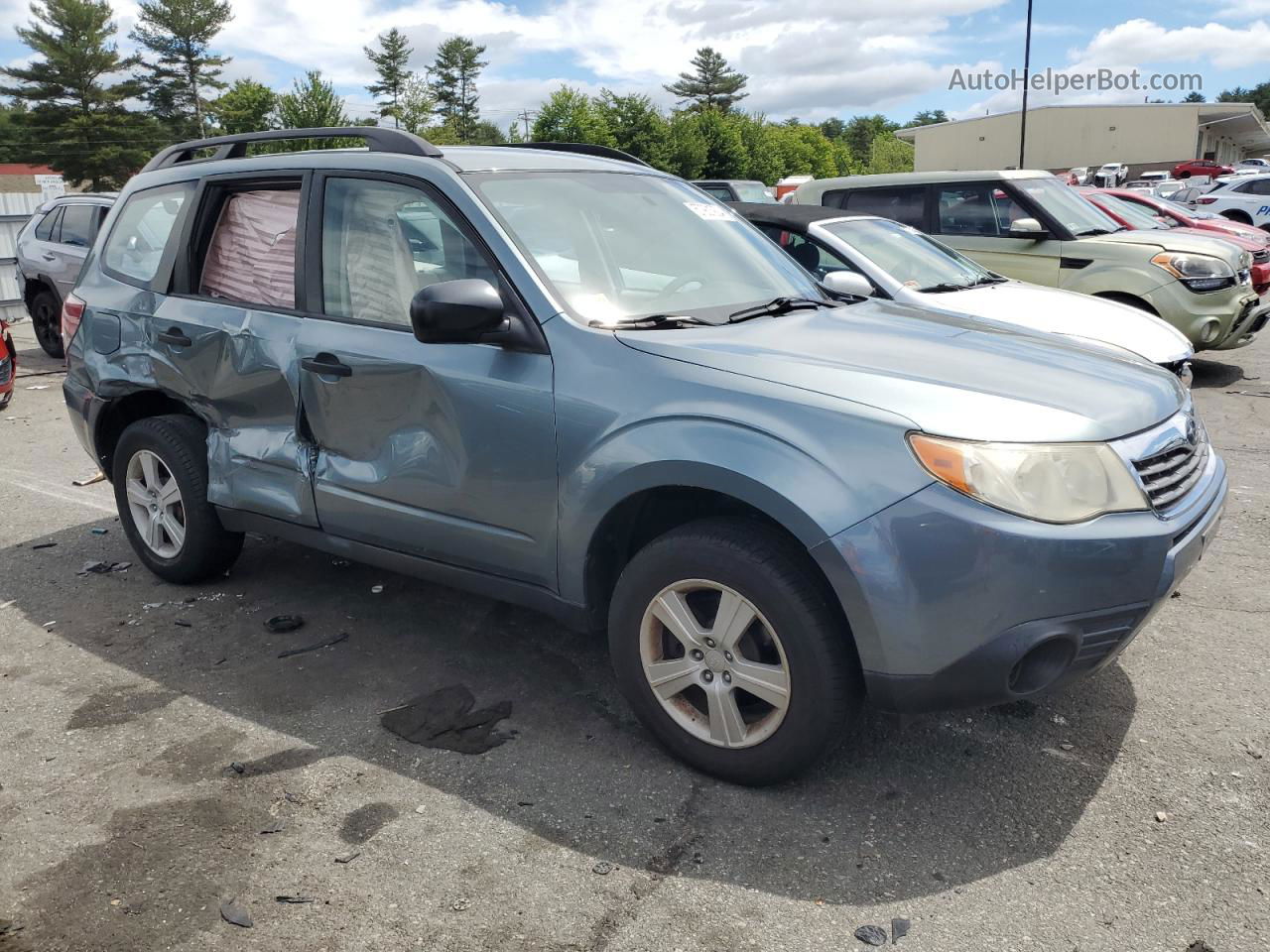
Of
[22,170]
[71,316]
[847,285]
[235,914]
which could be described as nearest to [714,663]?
[235,914]

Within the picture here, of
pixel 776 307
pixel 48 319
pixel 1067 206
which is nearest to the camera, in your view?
pixel 776 307

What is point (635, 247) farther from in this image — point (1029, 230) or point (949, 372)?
point (1029, 230)

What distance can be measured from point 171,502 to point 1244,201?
88.5 ft

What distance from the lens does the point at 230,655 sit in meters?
4.11

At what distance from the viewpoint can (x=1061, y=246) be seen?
916 cm

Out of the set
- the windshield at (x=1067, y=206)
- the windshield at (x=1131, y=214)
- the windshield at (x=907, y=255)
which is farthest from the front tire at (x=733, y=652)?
the windshield at (x=1131, y=214)

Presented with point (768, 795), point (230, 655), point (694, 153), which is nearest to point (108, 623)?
point (230, 655)

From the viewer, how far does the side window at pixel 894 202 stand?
31.1 feet

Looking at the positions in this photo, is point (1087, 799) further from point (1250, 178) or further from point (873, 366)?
point (1250, 178)

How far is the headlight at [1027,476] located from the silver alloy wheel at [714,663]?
0.64 meters

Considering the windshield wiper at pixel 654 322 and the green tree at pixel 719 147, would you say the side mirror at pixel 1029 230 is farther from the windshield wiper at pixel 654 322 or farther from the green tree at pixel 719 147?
the green tree at pixel 719 147

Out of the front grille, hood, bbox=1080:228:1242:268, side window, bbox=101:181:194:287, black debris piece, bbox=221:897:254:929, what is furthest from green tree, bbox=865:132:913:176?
black debris piece, bbox=221:897:254:929

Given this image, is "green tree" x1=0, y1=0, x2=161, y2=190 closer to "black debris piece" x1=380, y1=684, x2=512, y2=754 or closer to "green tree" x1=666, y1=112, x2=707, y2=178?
"green tree" x1=666, y1=112, x2=707, y2=178

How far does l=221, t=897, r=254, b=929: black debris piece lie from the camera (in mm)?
2562
